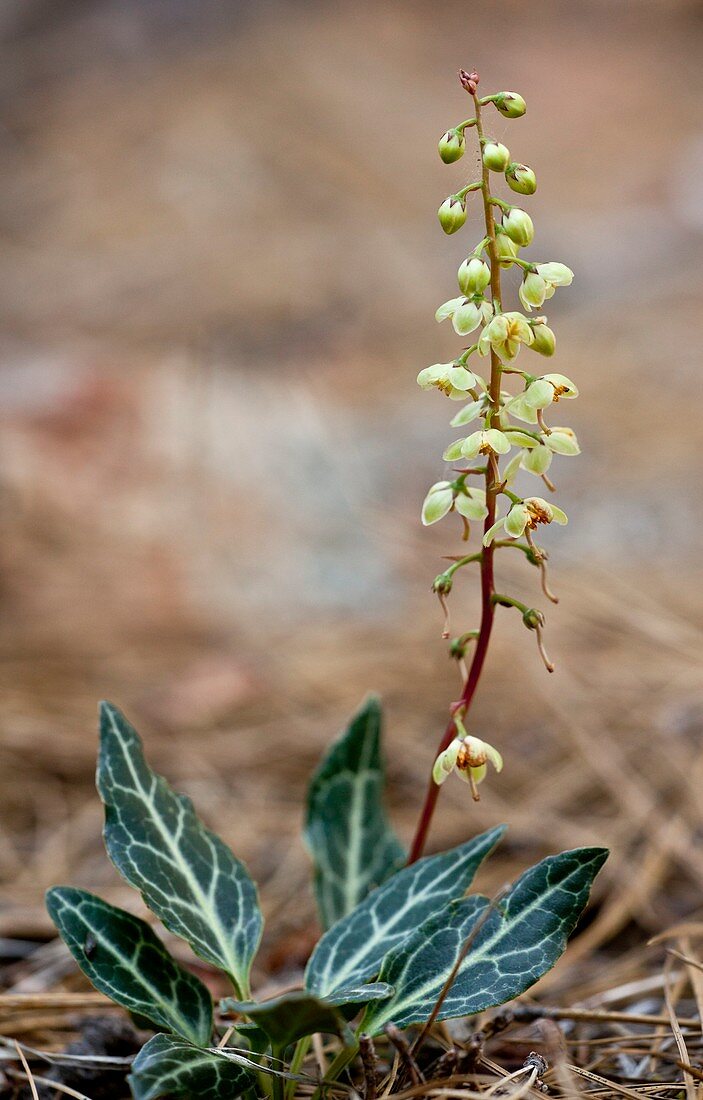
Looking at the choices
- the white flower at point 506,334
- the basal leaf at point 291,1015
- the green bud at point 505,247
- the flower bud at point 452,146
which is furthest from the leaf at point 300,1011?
the flower bud at point 452,146

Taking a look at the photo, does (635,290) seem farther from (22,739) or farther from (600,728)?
(22,739)

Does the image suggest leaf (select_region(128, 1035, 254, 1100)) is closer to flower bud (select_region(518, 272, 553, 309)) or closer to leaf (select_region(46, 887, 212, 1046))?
leaf (select_region(46, 887, 212, 1046))

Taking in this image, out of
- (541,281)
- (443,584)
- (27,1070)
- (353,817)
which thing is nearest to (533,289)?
(541,281)

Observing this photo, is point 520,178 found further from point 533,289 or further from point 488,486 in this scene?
point 488,486

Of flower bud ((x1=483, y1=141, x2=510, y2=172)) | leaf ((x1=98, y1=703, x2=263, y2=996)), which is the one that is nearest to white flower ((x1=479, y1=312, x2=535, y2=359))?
flower bud ((x1=483, y1=141, x2=510, y2=172))

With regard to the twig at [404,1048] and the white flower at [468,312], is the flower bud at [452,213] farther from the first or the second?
the twig at [404,1048]

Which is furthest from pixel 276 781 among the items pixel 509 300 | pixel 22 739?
pixel 509 300

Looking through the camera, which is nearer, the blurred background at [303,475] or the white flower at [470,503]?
the white flower at [470,503]

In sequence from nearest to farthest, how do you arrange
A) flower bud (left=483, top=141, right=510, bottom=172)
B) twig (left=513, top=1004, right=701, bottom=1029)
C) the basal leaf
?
1. the basal leaf
2. flower bud (left=483, top=141, right=510, bottom=172)
3. twig (left=513, top=1004, right=701, bottom=1029)
